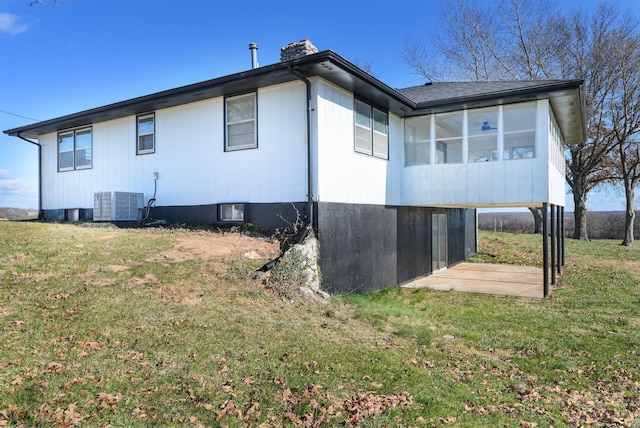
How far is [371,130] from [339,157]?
154cm

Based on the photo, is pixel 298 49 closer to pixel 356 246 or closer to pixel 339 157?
pixel 339 157

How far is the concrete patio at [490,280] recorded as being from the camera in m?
9.79

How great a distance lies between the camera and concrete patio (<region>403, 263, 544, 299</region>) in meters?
9.79

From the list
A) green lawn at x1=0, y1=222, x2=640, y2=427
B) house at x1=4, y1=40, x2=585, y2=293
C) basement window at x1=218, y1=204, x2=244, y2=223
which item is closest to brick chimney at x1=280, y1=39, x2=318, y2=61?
house at x1=4, y1=40, x2=585, y2=293

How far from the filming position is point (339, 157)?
8438 millimetres

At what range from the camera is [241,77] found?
316 inches

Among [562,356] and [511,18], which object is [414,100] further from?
[511,18]

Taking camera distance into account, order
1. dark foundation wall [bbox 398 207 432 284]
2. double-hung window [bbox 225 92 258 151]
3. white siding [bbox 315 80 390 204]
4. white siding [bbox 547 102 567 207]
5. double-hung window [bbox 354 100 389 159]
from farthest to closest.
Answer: dark foundation wall [bbox 398 207 432 284] < white siding [bbox 547 102 567 207] < double-hung window [bbox 354 100 389 159] < double-hung window [bbox 225 92 258 151] < white siding [bbox 315 80 390 204]

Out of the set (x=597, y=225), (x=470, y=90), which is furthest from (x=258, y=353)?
(x=597, y=225)

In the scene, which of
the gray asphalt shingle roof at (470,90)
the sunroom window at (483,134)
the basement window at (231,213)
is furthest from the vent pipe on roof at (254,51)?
the sunroom window at (483,134)

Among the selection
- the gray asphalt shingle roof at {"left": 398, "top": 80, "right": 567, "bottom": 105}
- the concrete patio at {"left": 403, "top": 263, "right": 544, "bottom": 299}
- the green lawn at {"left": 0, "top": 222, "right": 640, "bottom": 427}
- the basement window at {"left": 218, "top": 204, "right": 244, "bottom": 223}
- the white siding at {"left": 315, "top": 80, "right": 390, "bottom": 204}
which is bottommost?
the concrete patio at {"left": 403, "top": 263, "right": 544, "bottom": 299}

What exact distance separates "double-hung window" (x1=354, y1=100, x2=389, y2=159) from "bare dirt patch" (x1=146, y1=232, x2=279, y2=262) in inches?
116

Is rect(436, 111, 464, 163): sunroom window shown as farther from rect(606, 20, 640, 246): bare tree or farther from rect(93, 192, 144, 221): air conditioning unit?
rect(606, 20, 640, 246): bare tree

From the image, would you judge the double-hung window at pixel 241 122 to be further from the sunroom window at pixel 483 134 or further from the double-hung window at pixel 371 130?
the sunroom window at pixel 483 134
